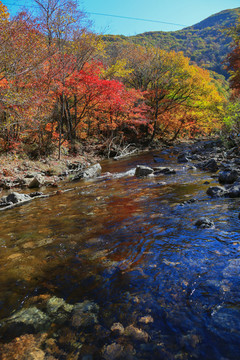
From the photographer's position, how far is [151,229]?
372 centimetres

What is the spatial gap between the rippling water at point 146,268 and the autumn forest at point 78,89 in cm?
603

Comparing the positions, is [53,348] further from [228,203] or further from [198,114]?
[198,114]

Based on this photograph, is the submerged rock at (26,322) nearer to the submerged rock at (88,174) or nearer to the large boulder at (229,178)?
the large boulder at (229,178)

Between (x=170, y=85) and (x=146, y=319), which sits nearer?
(x=146, y=319)

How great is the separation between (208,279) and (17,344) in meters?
1.87

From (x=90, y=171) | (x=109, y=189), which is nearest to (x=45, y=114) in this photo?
(x=90, y=171)

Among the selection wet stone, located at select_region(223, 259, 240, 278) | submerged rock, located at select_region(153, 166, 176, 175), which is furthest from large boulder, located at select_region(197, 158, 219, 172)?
wet stone, located at select_region(223, 259, 240, 278)

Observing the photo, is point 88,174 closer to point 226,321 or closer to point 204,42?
point 226,321

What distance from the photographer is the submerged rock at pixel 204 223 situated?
350 centimetres

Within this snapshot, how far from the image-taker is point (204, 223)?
3.56m

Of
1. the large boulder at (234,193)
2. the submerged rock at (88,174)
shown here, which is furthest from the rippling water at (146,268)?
the submerged rock at (88,174)

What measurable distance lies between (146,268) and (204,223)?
1.49 metres

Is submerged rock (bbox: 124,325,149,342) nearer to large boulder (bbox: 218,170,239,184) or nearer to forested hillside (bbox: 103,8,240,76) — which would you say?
large boulder (bbox: 218,170,239,184)

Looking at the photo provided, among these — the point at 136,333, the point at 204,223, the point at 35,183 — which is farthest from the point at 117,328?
the point at 35,183
